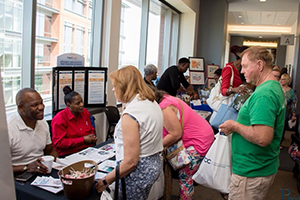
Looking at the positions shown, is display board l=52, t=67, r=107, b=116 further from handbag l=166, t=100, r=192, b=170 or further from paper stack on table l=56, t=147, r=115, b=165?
handbag l=166, t=100, r=192, b=170

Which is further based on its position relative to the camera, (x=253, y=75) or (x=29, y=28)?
(x=29, y=28)

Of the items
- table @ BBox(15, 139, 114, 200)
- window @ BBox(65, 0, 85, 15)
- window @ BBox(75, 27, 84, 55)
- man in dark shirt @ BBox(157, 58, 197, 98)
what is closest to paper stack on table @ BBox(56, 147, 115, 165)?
table @ BBox(15, 139, 114, 200)

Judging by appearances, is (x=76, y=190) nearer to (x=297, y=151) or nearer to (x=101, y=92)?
(x=101, y=92)

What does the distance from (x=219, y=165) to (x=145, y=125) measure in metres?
0.67

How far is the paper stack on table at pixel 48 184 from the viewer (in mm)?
1619

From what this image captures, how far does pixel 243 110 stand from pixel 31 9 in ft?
8.35

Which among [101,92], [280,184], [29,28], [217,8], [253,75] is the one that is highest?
[217,8]

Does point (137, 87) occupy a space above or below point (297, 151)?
above

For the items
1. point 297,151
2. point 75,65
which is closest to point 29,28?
point 75,65

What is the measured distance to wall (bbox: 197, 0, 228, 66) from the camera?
27.7 ft

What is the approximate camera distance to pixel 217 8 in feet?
27.8

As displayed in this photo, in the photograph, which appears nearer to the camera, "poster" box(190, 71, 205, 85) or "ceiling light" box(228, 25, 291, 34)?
"poster" box(190, 71, 205, 85)

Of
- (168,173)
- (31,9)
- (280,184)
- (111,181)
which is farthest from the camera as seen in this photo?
(280,184)

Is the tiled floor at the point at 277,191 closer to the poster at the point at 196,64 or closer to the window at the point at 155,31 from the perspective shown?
the window at the point at 155,31
